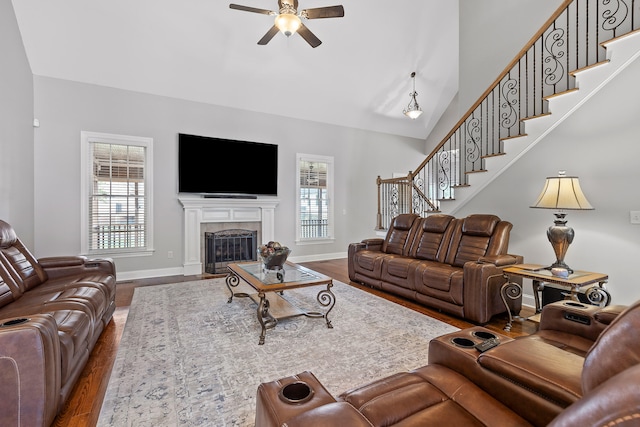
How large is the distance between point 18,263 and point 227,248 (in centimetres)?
323

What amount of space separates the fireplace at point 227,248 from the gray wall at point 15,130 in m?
2.50

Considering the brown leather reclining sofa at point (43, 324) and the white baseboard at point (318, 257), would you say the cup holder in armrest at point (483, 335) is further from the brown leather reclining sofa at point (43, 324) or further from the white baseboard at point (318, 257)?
the white baseboard at point (318, 257)

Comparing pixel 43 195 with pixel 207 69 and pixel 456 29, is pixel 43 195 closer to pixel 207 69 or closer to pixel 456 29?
pixel 207 69

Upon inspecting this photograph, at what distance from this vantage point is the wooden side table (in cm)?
266

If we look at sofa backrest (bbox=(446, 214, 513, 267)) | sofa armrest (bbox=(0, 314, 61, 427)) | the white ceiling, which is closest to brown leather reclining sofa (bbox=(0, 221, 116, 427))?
sofa armrest (bbox=(0, 314, 61, 427))

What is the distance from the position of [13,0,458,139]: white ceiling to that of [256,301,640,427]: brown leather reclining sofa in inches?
206

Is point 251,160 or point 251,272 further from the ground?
point 251,160

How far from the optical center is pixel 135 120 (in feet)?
16.9

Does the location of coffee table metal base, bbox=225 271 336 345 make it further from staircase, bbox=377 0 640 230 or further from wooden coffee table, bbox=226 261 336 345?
staircase, bbox=377 0 640 230

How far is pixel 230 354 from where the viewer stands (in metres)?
2.53

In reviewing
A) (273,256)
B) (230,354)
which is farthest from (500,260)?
(230,354)

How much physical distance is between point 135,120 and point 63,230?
6.81 ft

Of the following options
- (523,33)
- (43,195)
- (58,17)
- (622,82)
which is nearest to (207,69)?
(58,17)

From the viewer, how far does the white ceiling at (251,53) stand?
4359mm
